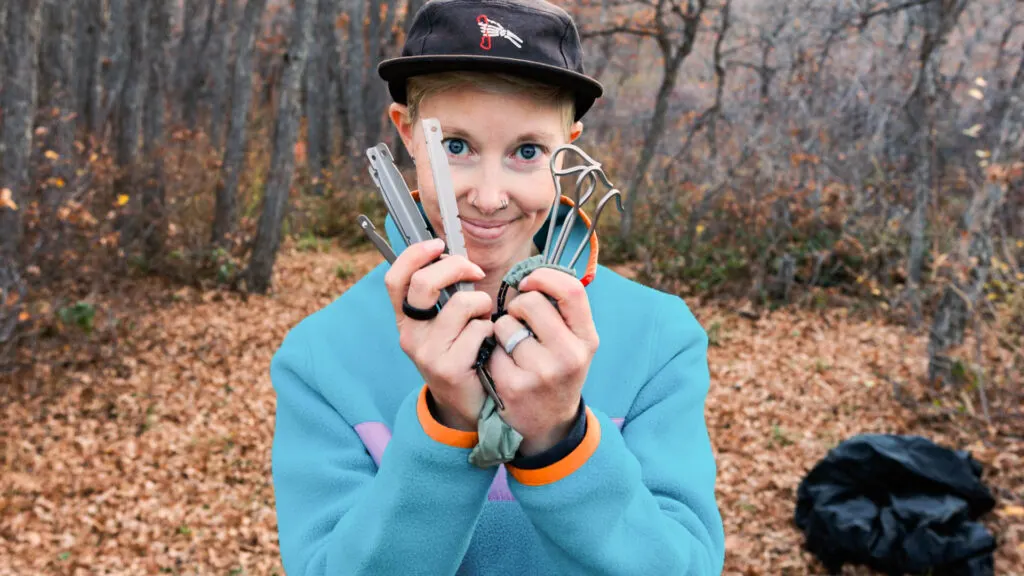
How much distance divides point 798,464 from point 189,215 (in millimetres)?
6933

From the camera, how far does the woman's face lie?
1.14 m

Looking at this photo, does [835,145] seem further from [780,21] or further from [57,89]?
[57,89]

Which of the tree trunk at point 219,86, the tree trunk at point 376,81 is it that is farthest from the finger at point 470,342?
the tree trunk at point 376,81

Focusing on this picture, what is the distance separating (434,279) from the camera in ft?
2.97

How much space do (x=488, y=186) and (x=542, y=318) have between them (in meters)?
0.33

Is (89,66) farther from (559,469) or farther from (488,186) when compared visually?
(559,469)

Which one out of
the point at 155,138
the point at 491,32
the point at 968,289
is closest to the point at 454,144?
the point at 491,32

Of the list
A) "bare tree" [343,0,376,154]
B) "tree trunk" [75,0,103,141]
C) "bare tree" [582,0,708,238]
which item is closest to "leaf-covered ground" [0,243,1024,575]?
"bare tree" [582,0,708,238]

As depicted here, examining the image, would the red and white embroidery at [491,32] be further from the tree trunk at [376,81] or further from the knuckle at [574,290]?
the tree trunk at [376,81]

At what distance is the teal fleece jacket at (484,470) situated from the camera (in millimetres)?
963

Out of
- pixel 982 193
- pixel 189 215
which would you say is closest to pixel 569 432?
pixel 982 193

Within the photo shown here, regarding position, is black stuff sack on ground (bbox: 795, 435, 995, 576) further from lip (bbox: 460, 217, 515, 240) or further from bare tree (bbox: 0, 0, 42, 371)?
bare tree (bbox: 0, 0, 42, 371)

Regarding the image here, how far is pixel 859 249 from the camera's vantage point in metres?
8.88

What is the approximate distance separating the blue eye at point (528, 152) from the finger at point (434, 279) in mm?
315
